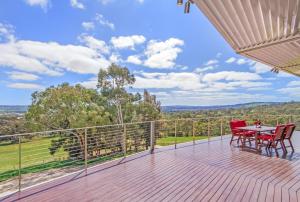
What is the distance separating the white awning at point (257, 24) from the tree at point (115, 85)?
52.8 ft

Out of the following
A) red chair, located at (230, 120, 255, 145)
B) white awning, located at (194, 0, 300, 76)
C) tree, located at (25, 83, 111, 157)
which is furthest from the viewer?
tree, located at (25, 83, 111, 157)

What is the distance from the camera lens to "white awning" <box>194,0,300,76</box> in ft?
12.2

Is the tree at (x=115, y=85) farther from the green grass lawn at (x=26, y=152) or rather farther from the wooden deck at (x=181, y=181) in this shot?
the wooden deck at (x=181, y=181)

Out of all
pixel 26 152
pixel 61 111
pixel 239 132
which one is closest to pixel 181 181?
pixel 26 152

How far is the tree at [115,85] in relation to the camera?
21.9 meters

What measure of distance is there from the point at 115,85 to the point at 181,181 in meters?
18.4

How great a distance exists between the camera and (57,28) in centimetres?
3084

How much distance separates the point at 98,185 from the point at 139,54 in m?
35.0

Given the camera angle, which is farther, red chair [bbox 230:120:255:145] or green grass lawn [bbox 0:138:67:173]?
red chair [bbox 230:120:255:145]

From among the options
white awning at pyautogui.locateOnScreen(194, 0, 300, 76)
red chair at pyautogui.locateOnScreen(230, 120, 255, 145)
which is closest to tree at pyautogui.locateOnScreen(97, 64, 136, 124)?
red chair at pyautogui.locateOnScreen(230, 120, 255, 145)

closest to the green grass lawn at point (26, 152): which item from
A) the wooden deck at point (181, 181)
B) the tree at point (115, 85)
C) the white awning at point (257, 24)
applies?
the wooden deck at point (181, 181)

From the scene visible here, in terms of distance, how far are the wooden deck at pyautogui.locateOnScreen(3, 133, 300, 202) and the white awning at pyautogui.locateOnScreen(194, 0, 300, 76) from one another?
255 cm

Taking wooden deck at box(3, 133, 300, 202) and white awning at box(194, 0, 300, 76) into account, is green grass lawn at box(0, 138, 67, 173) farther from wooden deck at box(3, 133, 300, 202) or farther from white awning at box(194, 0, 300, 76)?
white awning at box(194, 0, 300, 76)

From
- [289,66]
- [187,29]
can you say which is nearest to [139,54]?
[187,29]
